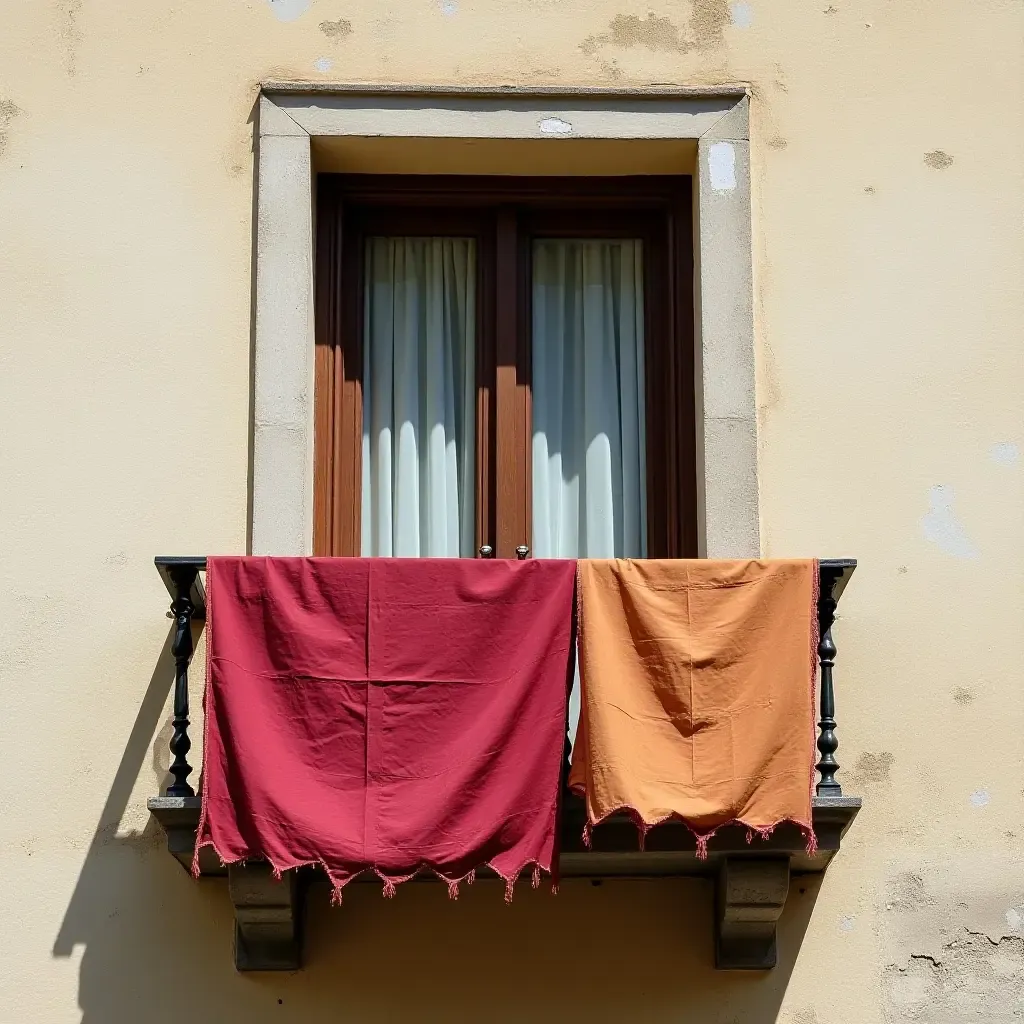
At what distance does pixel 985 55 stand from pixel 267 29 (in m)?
3.02

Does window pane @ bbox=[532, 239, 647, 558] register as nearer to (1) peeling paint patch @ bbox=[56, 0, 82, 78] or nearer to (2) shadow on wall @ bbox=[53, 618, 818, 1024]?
(2) shadow on wall @ bbox=[53, 618, 818, 1024]

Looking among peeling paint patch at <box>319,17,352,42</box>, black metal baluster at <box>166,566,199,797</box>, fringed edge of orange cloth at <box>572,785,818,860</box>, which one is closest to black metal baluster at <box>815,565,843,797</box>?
fringed edge of orange cloth at <box>572,785,818,860</box>

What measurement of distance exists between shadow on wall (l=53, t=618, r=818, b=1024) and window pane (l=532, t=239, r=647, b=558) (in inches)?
62.9

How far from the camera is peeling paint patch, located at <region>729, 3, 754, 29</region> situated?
373 inches

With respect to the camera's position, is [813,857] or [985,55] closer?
[813,857]

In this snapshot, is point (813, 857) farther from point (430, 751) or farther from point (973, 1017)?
point (430, 751)

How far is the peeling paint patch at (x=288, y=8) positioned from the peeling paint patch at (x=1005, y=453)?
11.1ft

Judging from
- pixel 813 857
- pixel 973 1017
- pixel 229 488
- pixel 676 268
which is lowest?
pixel 973 1017

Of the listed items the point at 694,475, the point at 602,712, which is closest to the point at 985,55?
the point at 694,475

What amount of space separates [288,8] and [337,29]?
0.23 metres

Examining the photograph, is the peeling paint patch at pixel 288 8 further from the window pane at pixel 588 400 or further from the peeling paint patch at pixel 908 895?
the peeling paint patch at pixel 908 895

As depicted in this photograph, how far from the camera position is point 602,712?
26.1 feet

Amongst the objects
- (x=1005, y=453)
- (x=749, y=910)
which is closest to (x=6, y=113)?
(x=1005, y=453)

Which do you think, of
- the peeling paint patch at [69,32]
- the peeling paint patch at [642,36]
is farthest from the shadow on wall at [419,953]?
the peeling paint patch at [642,36]
